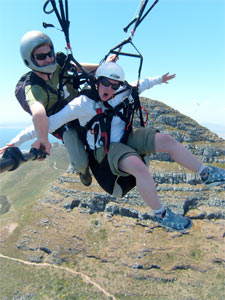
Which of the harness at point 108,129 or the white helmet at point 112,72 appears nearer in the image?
the white helmet at point 112,72

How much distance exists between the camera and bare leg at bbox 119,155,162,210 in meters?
5.57

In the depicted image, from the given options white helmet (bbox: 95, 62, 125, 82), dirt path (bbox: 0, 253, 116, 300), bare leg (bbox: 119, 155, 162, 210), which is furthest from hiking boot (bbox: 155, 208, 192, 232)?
dirt path (bbox: 0, 253, 116, 300)

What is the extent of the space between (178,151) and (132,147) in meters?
1.23

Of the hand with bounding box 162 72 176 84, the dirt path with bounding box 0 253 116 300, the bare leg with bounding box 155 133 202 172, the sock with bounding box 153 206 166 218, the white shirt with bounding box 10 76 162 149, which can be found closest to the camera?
the white shirt with bounding box 10 76 162 149

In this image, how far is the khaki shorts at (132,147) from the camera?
5871 mm

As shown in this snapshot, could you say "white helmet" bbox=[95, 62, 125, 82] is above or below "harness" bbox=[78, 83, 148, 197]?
above

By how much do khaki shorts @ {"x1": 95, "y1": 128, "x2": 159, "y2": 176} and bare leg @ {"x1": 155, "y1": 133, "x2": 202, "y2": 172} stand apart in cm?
19

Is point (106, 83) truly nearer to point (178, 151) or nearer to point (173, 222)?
point (178, 151)

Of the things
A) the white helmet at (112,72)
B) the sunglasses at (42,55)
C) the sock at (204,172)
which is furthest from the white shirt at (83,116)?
the sock at (204,172)

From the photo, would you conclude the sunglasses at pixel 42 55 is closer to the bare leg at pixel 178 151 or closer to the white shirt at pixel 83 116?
the white shirt at pixel 83 116

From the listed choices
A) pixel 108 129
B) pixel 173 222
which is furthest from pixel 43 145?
pixel 173 222

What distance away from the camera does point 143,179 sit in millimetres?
5562

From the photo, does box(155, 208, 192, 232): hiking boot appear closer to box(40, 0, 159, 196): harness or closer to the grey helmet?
box(40, 0, 159, 196): harness

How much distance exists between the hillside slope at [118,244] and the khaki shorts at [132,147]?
87026 millimetres
